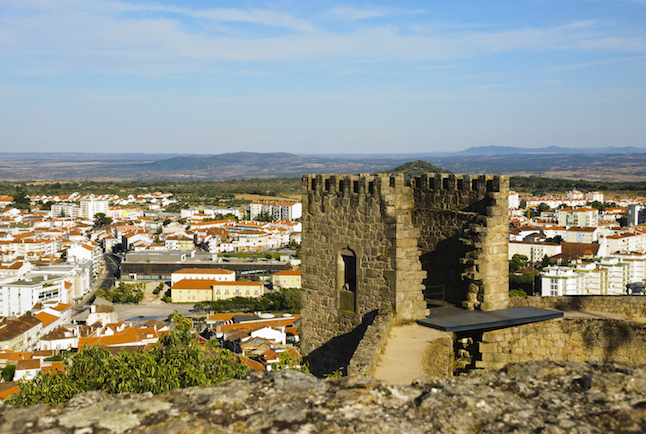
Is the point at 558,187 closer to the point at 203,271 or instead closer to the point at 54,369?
the point at 203,271

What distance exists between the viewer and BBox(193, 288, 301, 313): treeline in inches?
2788

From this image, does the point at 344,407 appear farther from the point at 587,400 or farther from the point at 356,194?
the point at 356,194

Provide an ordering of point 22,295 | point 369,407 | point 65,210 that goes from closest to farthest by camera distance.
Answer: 1. point 369,407
2. point 22,295
3. point 65,210

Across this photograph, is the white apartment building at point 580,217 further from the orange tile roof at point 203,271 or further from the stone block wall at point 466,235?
the stone block wall at point 466,235

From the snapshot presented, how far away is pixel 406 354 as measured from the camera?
23.9ft

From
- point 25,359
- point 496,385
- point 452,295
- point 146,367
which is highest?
point 496,385

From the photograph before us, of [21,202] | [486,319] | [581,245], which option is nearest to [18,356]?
[486,319]

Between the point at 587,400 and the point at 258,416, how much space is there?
1827 mm

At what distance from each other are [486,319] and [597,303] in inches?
118

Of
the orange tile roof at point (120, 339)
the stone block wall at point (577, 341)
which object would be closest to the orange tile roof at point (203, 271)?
the orange tile roof at point (120, 339)

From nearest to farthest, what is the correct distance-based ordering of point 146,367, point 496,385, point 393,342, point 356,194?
point 496,385, point 393,342, point 146,367, point 356,194

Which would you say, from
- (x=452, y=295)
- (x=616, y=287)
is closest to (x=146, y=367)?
(x=452, y=295)

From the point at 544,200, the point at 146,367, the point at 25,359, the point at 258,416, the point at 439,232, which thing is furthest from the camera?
the point at 544,200

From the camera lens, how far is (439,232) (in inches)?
380
